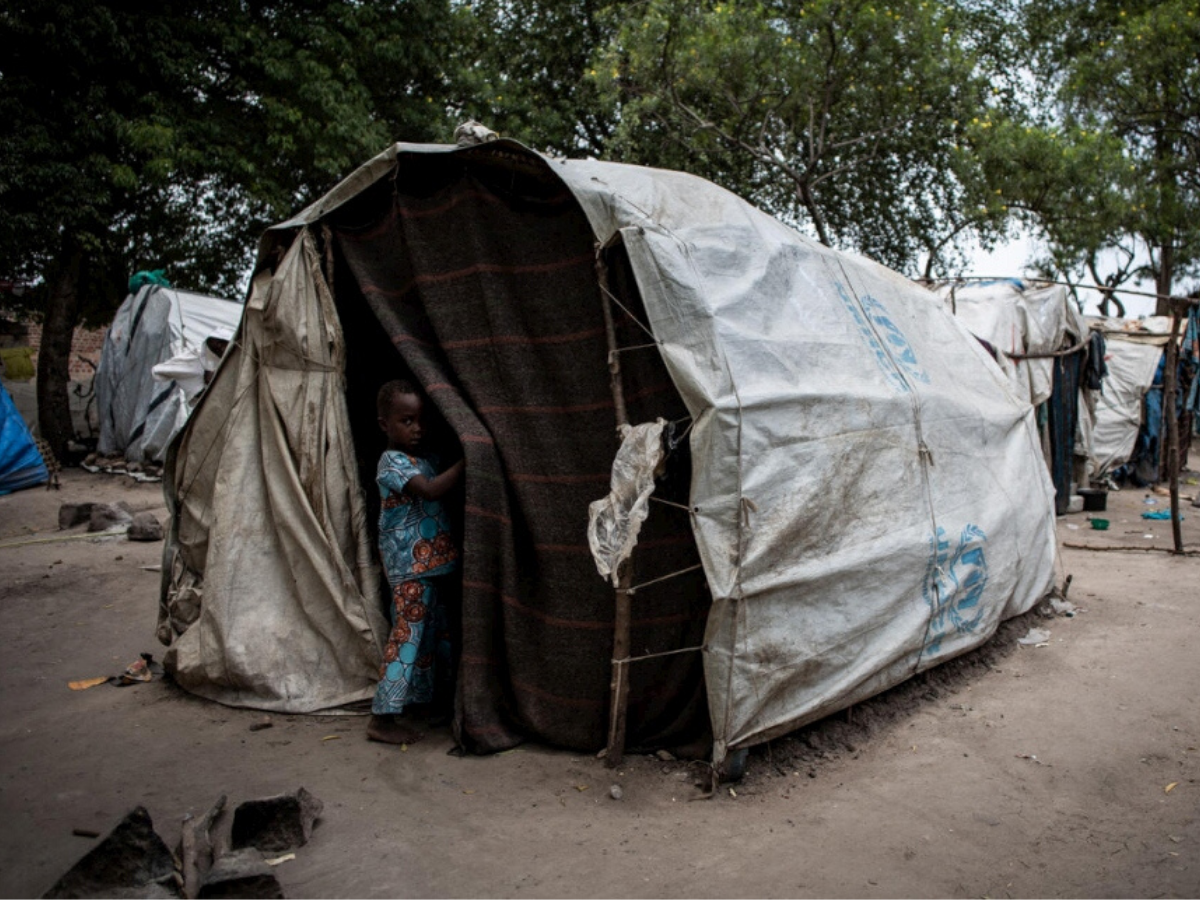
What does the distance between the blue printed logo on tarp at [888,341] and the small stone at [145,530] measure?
587 centimetres

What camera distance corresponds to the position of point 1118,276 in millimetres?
22891

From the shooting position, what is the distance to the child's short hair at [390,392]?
353 cm

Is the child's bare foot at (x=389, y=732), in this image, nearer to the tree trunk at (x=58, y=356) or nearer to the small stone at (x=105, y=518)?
the small stone at (x=105, y=518)

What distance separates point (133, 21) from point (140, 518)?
659 cm

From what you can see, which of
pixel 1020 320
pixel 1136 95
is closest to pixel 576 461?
pixel 1020 320

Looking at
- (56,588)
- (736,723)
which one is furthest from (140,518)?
(736,723)

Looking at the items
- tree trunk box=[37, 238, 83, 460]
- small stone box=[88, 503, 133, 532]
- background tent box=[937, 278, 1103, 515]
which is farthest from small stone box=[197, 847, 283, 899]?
Result: tree trunk box=[37, 238, 83, 460]

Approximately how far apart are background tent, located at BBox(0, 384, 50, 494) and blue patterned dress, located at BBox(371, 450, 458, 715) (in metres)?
8.11

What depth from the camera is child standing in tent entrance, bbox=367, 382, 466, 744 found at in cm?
347

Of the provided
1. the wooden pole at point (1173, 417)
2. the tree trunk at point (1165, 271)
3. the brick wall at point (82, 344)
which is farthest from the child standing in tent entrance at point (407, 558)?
the tree trunk at point (1165, 271)

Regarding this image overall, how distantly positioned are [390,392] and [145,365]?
29.8ft

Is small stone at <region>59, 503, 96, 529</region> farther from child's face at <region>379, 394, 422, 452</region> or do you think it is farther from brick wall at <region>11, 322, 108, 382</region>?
brick wall at <region>11, 322, 108, 382</region>

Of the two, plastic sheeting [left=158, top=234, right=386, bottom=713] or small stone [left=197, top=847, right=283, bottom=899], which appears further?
plastic sheeting [left=158, top=234, right=386, bottom=713]

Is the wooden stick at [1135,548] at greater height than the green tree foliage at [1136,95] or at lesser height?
lesser
